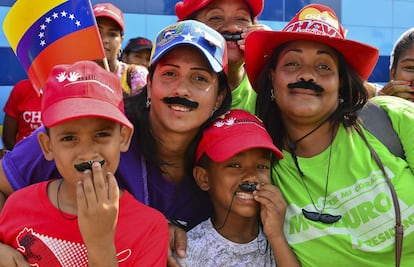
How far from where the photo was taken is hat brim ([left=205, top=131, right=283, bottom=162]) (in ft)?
7.14

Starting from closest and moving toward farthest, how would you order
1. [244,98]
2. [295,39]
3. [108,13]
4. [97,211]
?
[97,211]
[295,39]
[244,98]
[108,13]

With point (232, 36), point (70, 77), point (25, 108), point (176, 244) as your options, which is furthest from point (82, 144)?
point (25, 108)

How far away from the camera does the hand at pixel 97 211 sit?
1.63m

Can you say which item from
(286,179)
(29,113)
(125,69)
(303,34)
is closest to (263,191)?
(286,179)

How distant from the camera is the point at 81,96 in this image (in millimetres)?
1908

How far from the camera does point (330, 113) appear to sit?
238cm

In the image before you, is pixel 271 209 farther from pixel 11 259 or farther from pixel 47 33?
pixel 47 33

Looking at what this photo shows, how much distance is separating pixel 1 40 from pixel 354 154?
417 centimetres

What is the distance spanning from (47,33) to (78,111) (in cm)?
94

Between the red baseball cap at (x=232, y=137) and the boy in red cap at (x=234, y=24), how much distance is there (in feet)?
1.70

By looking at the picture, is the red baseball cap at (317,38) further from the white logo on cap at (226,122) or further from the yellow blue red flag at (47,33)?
the yellow blue red flag at (47,33)

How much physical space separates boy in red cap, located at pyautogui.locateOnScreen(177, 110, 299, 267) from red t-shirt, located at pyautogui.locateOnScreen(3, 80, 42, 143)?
2483 millimetres

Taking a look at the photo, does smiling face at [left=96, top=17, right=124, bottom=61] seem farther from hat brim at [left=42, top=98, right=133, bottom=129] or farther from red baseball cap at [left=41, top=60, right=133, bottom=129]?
hat brim at [left=42, top=98, right=133, bottom=129]

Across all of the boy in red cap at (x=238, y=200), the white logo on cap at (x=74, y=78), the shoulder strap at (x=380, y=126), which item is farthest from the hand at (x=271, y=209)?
the white logo on cap at (x=74, y=78)
